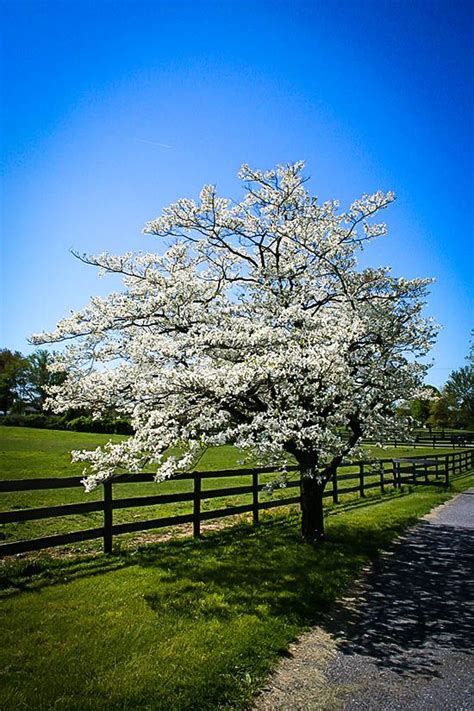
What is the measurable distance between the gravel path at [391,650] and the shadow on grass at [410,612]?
0.4 inches

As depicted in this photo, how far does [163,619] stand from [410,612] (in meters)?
3.31

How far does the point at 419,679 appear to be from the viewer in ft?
16.2

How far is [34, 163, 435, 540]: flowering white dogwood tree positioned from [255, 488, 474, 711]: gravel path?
249cm

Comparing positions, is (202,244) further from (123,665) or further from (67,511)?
(123,665)

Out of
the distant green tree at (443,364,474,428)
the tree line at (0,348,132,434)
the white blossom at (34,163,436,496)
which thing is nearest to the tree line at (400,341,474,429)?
the distant green tree at (443,364,474,428)

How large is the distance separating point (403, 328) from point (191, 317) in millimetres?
4588

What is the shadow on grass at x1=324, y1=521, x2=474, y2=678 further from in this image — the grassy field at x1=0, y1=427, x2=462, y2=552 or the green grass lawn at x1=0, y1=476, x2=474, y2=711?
the grassy field at x1=0, y1=427, x2=462, y2=552

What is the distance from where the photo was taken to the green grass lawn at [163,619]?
4.48 meters

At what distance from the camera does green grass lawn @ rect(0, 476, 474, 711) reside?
4477 millimetres

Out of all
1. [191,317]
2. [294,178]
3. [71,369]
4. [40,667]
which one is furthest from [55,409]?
[294,178]

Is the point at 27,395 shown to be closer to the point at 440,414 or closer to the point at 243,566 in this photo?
the point at 440,414

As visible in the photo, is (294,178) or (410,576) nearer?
(410,576)

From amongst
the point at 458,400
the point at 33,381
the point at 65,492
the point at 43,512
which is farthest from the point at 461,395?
the point at 43,512

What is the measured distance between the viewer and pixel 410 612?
6930mm
